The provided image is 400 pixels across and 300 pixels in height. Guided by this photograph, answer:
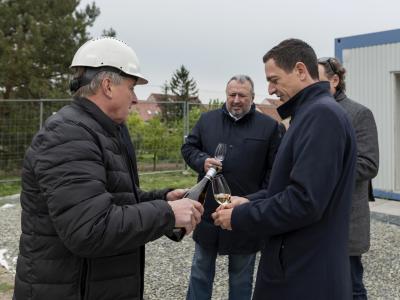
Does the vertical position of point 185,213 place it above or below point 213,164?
below

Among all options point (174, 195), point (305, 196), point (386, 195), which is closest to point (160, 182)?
point (386, 195)

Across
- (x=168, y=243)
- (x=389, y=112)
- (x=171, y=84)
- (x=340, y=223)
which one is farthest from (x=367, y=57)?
(x=171, y=84)

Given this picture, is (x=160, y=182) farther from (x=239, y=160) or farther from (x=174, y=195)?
(x=174, y=195)

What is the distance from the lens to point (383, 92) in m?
10.6

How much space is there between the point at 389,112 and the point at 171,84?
184 ft

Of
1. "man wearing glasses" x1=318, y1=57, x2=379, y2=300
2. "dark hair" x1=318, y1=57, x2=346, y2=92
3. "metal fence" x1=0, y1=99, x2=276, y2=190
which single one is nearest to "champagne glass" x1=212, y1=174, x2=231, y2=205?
"man wearing glasses" x1=318, y1=57, x2=379, y2=300

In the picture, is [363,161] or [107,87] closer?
[107,87]

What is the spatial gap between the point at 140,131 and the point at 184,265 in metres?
11.0

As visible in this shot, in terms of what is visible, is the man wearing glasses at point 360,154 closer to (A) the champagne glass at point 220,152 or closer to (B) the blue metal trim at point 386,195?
(A) the champagne glass at point 220,152

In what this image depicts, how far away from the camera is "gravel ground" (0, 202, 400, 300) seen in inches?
198

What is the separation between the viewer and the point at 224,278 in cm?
534

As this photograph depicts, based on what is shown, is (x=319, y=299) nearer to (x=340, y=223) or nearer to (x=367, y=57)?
(x=340, y=223)

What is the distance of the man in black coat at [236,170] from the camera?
3732 mm

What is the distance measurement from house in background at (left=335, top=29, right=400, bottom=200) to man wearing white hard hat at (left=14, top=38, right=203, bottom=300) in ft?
30.2
